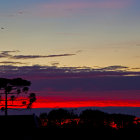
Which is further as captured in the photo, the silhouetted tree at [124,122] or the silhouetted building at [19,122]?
the silhouetted tree at [124,122]

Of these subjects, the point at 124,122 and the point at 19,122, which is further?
the point at 124,122

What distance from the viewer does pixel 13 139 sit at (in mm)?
49438

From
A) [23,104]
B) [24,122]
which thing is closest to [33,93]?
[23,104]

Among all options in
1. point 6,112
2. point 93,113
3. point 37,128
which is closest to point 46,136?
point 37,128

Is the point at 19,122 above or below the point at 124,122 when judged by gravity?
Answer: above

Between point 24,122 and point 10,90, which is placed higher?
point 10,90

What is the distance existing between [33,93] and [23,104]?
9.19 ft

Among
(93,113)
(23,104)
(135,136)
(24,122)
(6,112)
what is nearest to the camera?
(135,136)

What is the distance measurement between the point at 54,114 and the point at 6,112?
56.3 metres

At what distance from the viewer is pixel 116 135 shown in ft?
160

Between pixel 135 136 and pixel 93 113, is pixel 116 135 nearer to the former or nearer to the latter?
pixel 135 136

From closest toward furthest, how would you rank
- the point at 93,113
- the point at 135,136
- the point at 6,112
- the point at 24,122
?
the point at 135,136 → the point at 24,122 → the point at 6,112 → the point at 93,113

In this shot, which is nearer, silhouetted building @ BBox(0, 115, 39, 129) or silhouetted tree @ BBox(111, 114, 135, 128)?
silhouetted building @ BBox(0, 115, 39, 129)

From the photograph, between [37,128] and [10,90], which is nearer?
[37,128]
